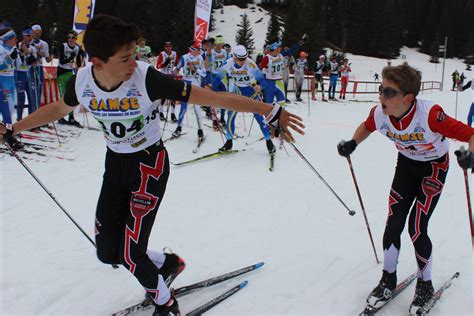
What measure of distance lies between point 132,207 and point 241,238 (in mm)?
2154

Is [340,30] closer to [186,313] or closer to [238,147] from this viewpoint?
[238,147]

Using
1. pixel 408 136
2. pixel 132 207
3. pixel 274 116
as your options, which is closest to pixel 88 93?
pixel 132 207

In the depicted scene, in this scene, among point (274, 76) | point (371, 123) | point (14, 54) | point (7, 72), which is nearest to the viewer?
point (371, 123)

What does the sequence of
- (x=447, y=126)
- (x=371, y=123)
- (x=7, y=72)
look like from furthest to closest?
(x=7, y=72) → (x=371, y=123) → (x=447, y=126)

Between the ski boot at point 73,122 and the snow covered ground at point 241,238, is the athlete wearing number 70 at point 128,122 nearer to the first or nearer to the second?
the snow covered ground at point 241,238

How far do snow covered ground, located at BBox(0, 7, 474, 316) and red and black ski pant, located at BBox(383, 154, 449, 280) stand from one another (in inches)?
18.1

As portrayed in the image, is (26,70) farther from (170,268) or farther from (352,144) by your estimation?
(352,144)

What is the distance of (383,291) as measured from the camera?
3.18 metres

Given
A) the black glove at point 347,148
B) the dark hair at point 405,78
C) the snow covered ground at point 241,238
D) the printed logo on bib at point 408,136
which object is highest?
the dark hair at point 405,78

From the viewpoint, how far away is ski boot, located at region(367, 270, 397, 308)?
3.13 m

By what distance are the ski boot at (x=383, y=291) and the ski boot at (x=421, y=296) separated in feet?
0.60

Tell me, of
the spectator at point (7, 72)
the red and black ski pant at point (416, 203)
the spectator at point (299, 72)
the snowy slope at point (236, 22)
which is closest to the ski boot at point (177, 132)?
the spectator at point (7, 72)

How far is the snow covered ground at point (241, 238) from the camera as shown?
333 centimetres

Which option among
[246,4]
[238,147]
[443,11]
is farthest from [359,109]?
[443,11]
